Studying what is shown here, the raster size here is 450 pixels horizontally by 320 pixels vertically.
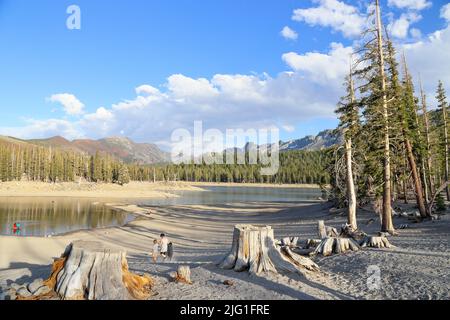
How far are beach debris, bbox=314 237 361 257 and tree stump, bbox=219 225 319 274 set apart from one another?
2.57 meters

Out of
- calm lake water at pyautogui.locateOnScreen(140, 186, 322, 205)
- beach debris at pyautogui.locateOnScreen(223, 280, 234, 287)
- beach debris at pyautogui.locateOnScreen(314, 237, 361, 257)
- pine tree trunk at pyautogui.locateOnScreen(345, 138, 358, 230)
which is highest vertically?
pine tree trunk at pyautogui.locateOnScreen(345, 138, 358, 230)

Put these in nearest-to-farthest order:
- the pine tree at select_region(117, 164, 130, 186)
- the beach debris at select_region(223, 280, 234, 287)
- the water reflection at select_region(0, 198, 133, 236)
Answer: the beach debris at select_region(223, 280, 234, 287) → the water reflection at select_region(0, 198, 133, 236) → the pine tree at select_region(117, 164, 130, 186)

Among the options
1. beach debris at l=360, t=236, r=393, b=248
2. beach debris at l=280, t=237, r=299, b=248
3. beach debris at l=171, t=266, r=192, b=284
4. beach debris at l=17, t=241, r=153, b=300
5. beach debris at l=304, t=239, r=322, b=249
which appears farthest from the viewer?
beach debris at l=304, t=239, r=322, b=249

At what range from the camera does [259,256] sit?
474 inches

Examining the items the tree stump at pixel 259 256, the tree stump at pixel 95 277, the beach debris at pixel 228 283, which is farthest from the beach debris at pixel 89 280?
the tree stump at pixel 259 256

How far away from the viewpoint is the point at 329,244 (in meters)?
15.1

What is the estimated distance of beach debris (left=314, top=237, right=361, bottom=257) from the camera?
48.9ft

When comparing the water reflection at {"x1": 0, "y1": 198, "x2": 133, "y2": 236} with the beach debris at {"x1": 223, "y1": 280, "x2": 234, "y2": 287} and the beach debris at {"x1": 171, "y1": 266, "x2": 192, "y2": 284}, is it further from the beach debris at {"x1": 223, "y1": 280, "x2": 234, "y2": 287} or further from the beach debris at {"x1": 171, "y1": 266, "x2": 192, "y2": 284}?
the beach debris at {"x1": 223, "y1": 280, "x2": 234, "y2": 287}

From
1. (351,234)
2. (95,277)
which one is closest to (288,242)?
(351,234)

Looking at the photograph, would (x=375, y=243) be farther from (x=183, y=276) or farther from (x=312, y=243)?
(x=183, y=276)

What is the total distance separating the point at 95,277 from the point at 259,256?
17.2ft

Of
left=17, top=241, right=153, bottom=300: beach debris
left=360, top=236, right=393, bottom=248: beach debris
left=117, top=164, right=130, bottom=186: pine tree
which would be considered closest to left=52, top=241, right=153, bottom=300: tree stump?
left=17, top=241, right=153, bottom=300: beach debris

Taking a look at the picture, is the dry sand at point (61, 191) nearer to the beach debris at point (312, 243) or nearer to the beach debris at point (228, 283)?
the beach debris at point (312, 243)

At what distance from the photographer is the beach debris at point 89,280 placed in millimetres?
9352
